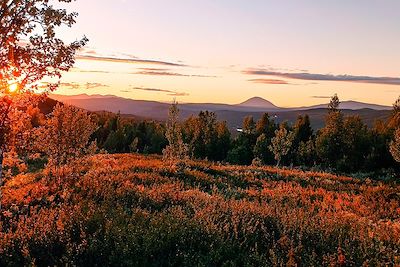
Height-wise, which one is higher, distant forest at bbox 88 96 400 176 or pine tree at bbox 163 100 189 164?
pine tree at bbox 163 100 189 164

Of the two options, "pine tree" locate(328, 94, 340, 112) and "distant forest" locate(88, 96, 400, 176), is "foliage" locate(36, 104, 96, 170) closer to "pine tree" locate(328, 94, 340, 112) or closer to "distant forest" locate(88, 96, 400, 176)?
"distant forest" locate(88, 96, 400, 176)

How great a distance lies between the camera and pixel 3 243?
837 cm

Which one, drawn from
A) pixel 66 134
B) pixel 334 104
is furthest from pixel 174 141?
pixel 334 104

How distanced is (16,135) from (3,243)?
231 centimetres

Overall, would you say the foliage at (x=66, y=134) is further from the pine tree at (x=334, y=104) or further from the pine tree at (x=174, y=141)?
the pine tree at (x=334, y=104)

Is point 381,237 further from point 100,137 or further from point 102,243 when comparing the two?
point 100,137

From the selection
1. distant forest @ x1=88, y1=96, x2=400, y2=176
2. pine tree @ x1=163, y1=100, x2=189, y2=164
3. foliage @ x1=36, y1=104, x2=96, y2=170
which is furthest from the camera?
distant forest @ x1=88, y1=96, x2=400, y2=176

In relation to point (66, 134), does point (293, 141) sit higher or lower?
lower

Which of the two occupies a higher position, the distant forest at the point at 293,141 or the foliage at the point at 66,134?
the foliage at the point at 66,134

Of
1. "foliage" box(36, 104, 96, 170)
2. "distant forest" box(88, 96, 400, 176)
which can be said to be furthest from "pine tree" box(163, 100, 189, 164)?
"distant forest" box(88, 96, 400, 176)

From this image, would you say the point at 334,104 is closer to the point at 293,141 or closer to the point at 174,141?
the point at 293,141

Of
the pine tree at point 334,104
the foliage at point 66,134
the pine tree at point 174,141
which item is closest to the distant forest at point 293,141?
the pine tree at point 334,104

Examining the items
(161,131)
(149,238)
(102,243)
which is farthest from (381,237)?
(161,131)

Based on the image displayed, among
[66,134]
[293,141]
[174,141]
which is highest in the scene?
[66,134]
